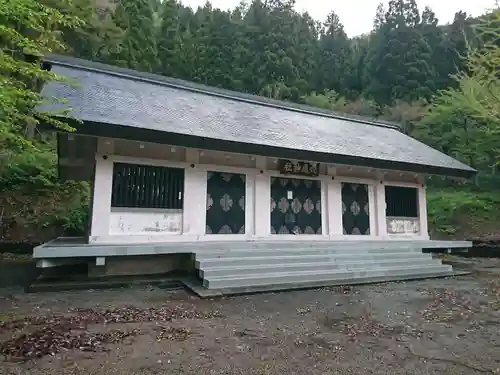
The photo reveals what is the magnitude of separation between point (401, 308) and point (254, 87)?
894 inches

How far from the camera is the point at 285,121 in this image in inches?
416

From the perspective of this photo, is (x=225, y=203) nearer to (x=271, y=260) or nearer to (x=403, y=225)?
(x=271, y=260)

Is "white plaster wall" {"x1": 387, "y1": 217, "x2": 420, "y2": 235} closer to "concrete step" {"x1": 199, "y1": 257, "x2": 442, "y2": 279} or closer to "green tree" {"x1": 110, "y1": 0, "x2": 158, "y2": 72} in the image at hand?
"concrete step" {"x1": 199, "y1": 257, "x2": 442, "y2": 279}

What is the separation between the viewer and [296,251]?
711 centimetres

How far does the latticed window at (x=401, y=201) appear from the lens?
384 inches

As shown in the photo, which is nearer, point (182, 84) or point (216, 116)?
point (216, 116)

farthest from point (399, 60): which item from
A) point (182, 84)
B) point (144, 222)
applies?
point (144, 222)

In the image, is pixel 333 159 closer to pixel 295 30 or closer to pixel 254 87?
pixel 254 87

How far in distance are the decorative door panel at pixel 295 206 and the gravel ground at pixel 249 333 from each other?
2.75m

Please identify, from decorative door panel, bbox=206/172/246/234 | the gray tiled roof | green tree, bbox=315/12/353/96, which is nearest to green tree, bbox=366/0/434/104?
green tree, bbox=315/12/353/96

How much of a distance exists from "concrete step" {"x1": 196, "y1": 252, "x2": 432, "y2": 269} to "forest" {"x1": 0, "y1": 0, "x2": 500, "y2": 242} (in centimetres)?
466

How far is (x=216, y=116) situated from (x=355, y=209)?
4.50 m

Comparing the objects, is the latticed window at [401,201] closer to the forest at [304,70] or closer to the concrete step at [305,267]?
the concrete step at [305,267]

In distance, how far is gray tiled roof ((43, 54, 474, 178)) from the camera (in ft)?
22.5
